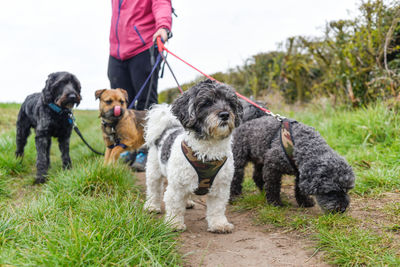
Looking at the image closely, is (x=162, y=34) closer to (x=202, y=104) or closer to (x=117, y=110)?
(x=117, y=110)

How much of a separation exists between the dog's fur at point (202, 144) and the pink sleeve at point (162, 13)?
2123mm

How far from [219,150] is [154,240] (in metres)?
1.14

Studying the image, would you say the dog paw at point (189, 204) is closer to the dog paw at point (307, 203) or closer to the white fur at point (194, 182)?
the white fur at point (194, 182)

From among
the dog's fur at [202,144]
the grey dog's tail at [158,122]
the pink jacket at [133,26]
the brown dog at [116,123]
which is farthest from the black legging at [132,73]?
the dog's fur at [202,144]

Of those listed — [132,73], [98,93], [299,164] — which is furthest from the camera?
[98,93]

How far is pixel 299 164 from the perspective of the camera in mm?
3588

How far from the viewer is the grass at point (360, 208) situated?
8.52ft

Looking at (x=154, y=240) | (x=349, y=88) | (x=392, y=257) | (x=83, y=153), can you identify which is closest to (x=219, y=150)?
(x=154, y=240)

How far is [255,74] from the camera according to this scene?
11805mm

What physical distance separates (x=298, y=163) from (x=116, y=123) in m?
3.48

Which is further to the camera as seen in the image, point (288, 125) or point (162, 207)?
point (162, 207)

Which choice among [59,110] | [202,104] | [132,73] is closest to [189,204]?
[202,104]

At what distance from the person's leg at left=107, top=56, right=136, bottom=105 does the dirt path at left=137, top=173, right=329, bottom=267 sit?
3370mm

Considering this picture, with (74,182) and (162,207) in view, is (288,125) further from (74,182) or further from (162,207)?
(74,182)
